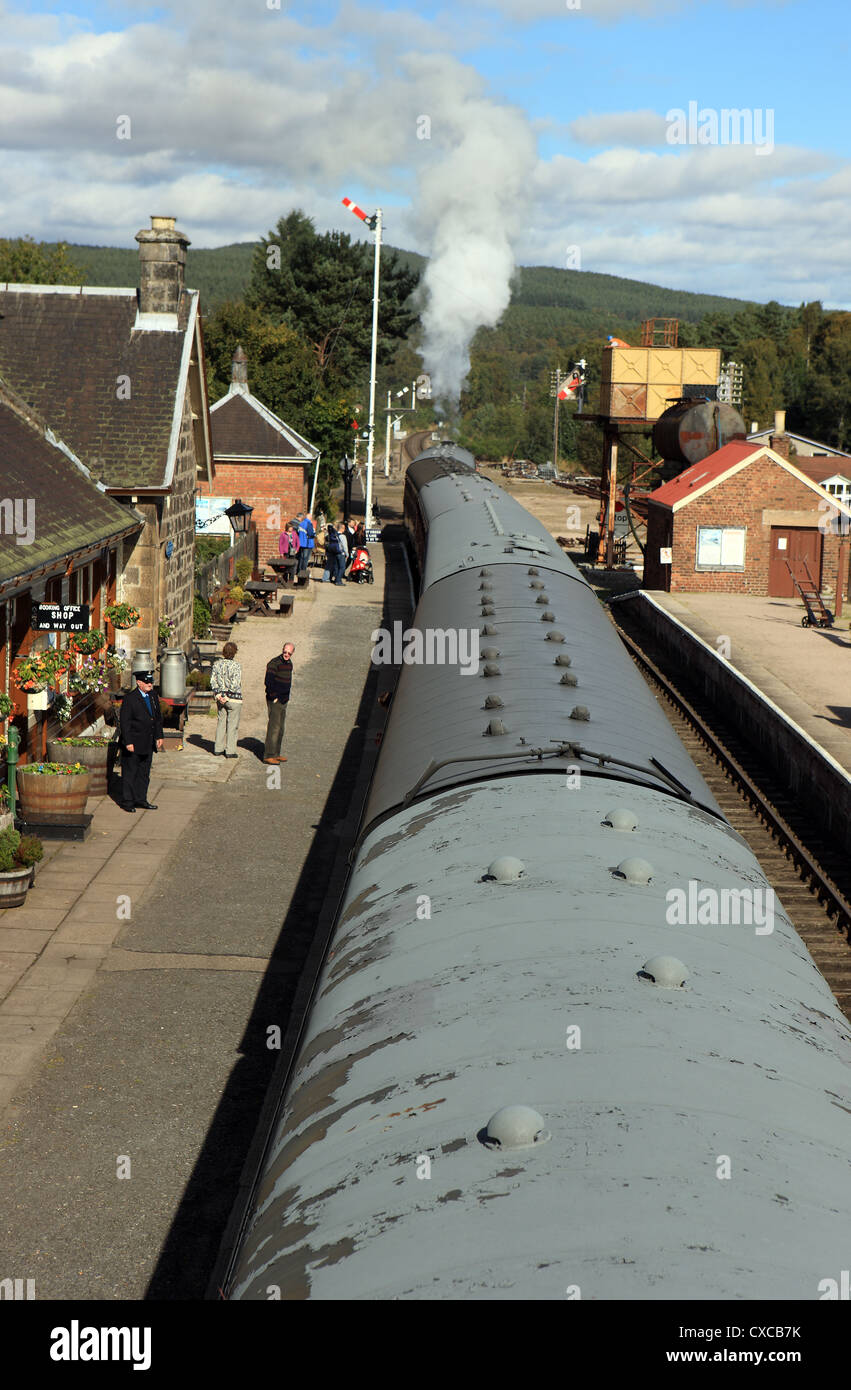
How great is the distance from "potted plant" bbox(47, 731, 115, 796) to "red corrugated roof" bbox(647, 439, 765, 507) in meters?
23.5

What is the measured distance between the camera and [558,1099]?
4.15 metres

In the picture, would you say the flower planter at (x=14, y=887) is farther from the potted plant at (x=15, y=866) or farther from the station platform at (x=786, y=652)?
the station platform at (x=786, y=652)

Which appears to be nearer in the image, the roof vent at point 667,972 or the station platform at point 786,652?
the roof vent at point 667,972

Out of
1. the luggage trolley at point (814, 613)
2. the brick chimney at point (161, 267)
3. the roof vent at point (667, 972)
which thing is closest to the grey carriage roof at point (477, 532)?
the brick chimney at point (161, 267)

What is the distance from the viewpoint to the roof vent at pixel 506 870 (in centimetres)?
611

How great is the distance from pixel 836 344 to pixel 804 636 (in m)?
90.7

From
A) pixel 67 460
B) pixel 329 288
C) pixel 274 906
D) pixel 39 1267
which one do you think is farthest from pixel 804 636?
pixel 329 288

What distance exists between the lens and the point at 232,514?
31.2 metres

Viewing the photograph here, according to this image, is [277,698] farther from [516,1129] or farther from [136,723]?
[516,1129]

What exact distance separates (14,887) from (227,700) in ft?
19.7

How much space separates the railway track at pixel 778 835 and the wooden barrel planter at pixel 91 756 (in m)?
7.90

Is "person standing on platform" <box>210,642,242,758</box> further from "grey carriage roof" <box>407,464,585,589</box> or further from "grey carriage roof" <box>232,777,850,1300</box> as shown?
"grey carriage roof" <box>232,777,850,1300</box>

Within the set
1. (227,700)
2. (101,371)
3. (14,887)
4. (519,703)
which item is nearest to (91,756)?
(227,700)

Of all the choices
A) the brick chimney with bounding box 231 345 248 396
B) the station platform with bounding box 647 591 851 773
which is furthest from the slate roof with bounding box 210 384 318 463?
the station platform with bounding box 647 591 851 773
